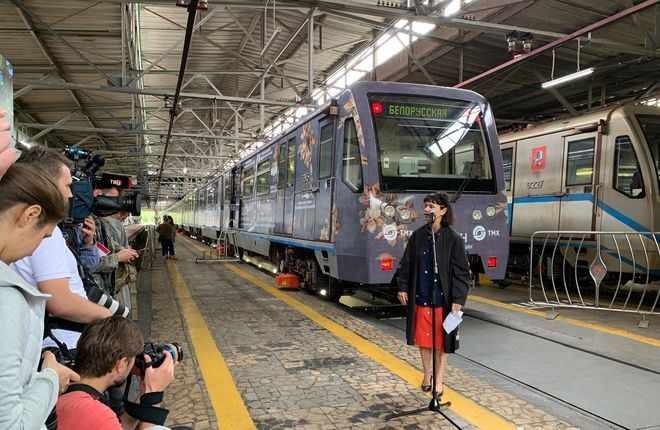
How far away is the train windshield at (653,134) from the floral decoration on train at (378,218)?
5223 millimetres

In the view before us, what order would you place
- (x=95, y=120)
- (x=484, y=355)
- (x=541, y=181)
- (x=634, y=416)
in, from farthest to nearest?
(x=95, y=120), (x=541, y=181), (x=484, y=355), (x=634, y=416)

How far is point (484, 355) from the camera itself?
5.23 meters

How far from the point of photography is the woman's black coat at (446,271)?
3893 mm

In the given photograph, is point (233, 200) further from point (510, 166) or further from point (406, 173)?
point (406, 173)

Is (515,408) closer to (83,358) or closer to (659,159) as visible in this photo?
(83,358)

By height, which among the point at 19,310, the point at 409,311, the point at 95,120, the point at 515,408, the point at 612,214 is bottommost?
the point at 515,408

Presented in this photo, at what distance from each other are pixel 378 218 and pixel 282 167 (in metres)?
4.15

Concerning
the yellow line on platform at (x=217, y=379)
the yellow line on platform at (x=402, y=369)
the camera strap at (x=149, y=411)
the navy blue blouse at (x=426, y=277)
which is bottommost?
the yellow line on platform at (x=217, y=379)

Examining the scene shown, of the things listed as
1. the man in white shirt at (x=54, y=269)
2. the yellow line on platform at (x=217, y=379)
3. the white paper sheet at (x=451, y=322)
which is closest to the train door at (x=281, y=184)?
the yellow line on platform at (x=217, y=379)

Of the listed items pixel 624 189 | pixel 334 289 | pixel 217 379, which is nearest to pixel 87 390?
pixel 217 379

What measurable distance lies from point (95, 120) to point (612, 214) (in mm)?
16499

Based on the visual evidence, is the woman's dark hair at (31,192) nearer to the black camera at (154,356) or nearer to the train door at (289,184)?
the black camera at (154,356)

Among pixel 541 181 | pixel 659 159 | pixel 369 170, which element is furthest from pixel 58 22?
pixel 659 159

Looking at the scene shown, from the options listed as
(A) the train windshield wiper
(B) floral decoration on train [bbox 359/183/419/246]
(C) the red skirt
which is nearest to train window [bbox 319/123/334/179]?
(B) floral decoration on train [bbox 359/183/419/246]
